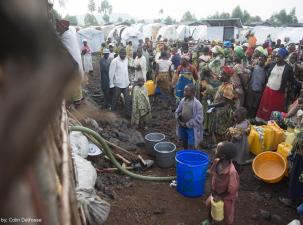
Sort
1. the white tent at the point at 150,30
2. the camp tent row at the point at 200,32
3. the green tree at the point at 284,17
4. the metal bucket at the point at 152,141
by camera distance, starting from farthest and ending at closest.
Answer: the green tree at the point at 284,17 → the white tent at the point at 150,30 → the camp tent row at the point at 200,32 → the metal bucket at the point at 152,141

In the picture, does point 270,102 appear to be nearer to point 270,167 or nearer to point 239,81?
point 239,81

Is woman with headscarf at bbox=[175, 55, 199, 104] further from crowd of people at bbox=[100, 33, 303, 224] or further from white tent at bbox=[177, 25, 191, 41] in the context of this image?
white tent at bbox=[177, 25, 191, 41]

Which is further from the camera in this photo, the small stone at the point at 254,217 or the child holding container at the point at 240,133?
the child holding container at the point at 240,133

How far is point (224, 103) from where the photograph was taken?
22.9ft

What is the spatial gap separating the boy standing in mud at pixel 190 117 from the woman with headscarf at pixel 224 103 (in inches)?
33.7

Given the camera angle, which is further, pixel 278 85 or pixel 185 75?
pixel 185 75

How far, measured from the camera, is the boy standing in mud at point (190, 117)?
621 centimetres

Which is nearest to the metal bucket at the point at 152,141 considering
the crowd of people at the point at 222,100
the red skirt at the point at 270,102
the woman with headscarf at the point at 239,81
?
the crowd of people at the point at 222,100

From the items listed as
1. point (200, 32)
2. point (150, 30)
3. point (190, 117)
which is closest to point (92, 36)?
point (150, 30)

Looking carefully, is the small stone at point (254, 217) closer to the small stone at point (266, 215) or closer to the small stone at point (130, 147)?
the small stone at point (266, 215)

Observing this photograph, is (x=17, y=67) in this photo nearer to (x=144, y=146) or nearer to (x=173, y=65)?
(x=144, y=146)

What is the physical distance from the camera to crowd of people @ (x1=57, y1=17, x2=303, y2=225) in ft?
14.3

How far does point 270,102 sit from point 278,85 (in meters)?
0.52

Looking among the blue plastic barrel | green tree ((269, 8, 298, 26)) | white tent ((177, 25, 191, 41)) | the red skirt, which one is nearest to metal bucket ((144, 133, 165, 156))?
the blue plastic barrel
